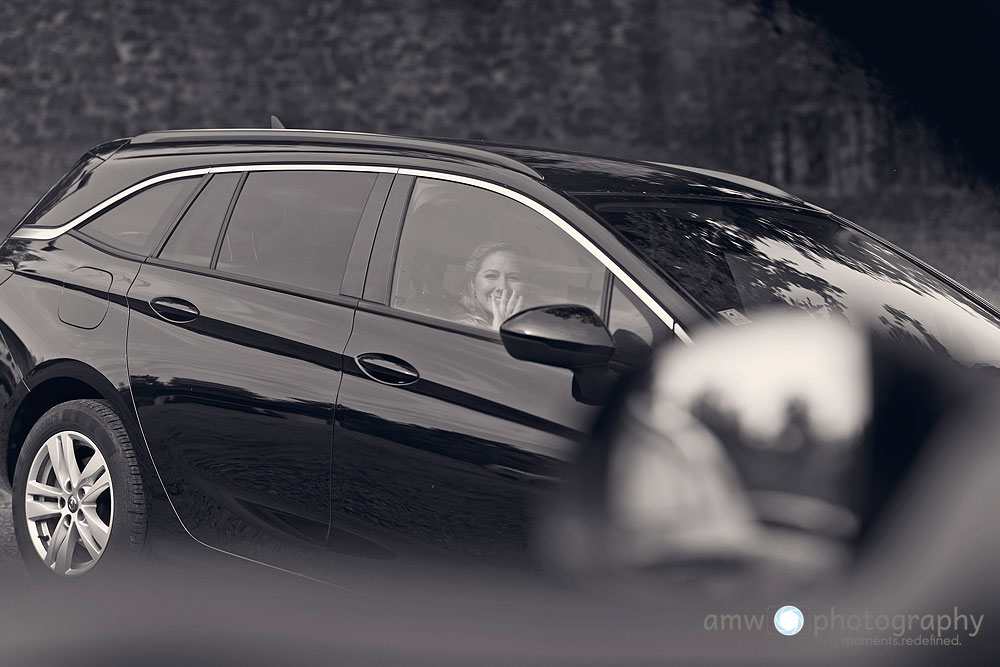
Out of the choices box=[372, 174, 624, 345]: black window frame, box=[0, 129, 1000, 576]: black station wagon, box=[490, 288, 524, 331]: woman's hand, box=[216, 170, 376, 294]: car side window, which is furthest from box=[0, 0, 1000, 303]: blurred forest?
box=[490, 288, 524, 331]: woman's hand

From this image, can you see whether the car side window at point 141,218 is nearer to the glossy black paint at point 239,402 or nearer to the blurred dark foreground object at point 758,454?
the glossy black paint at point 239,402

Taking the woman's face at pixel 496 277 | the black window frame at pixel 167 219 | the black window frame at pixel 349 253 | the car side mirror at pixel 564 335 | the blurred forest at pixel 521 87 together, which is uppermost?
the blurred forest at pixel 521 87

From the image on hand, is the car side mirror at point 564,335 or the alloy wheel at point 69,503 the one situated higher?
the car side mirror at point 564,335

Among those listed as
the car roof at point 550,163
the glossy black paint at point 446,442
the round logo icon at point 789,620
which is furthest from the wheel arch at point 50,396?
the round logo icon at point 789,620

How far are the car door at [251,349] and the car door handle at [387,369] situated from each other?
11cm

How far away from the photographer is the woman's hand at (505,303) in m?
3.62

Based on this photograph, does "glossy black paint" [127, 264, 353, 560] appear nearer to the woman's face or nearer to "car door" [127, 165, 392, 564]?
"car door" [127, 165, 392, 564]

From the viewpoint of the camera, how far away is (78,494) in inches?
177

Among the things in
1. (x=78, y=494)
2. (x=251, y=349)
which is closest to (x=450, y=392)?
(x=251, y=349)

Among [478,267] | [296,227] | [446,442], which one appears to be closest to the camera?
[446,442]

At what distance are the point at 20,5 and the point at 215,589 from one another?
14311 mm

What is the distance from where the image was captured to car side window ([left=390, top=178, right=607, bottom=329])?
141 inches

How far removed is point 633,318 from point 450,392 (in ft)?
1.75

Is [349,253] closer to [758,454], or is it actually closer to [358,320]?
[358,320]
